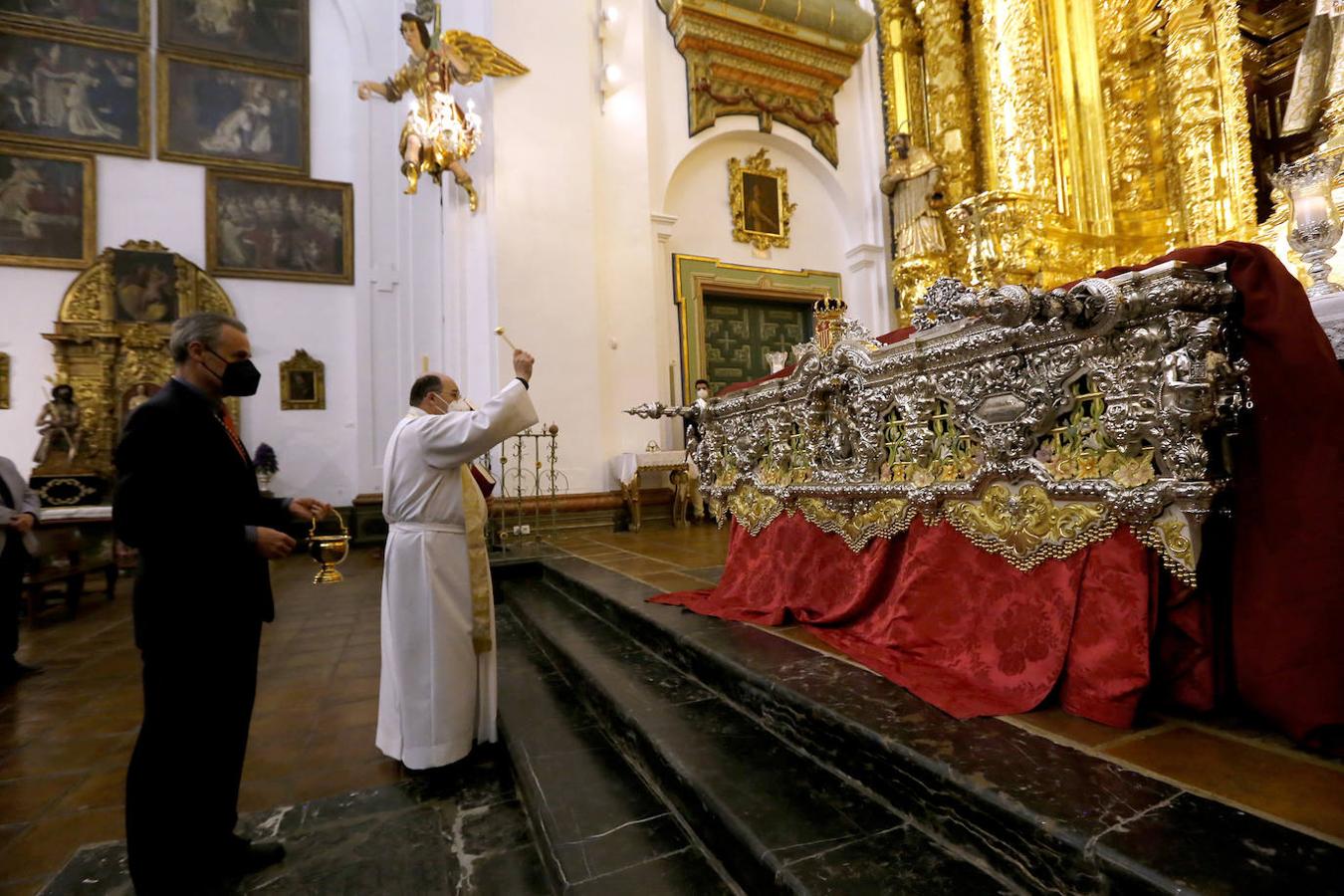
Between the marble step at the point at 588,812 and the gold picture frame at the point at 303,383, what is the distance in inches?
331

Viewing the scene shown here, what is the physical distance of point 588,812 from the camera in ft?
5.33

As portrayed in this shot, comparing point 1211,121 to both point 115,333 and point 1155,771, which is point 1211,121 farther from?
point 115,333

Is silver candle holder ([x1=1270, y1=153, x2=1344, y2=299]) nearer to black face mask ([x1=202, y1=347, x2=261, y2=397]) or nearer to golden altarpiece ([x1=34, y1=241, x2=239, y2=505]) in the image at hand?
black face mask ([x1=202, y1=347, x2=261, y2=397])

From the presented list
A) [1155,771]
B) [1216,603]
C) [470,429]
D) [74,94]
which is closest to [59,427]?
[74,94]

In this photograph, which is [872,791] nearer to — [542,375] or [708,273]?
[542,375]

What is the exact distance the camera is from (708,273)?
311 inches

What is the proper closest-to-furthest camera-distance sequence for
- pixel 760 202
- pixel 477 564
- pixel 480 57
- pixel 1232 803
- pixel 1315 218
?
pixel 1232 803
pixel 1315 218
pixel 477 564
pixel 480 57
pixel 760 202

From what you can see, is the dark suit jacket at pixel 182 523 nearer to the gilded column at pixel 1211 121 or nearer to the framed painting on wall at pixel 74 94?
the gilded column at pixel 1211 121

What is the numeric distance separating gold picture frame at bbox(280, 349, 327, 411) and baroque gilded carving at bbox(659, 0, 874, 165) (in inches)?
260

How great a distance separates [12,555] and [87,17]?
9.77m

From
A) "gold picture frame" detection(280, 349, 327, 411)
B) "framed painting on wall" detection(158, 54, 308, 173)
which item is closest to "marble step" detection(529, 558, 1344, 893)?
"gold picture frame" detection(280, 349, 327, 411)

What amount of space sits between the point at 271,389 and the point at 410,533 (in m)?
8.58

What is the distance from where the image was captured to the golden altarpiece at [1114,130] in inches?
186

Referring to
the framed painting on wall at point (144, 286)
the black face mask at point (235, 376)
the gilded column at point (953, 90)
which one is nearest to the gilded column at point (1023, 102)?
the gilded column at point (953, 90)
